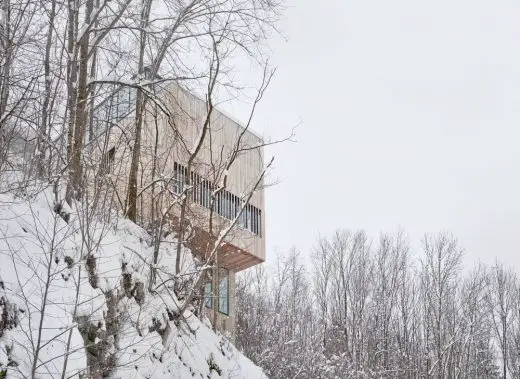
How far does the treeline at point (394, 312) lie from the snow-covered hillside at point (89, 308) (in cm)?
1566

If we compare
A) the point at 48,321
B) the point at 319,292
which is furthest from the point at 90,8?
the point at 319,292

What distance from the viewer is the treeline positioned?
92.7 feet

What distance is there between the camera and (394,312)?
32.6 m

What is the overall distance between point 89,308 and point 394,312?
2719 centimetres

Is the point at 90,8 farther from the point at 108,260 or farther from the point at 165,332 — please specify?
the point at 165,332

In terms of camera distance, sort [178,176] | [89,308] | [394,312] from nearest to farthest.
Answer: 1. [89,308]
2. [178,176]
3. [394,312]

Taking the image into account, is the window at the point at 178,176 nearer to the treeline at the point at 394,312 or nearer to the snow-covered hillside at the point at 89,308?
the snow-covered hillside at the point at 89,308

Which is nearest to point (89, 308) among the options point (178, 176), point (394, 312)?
point (178, 176)

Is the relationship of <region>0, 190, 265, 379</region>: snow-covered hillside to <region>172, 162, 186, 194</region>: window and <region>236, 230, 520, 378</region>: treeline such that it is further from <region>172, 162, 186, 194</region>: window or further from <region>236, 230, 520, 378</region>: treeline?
<region>236, 230, 520, 378</region>: treeline

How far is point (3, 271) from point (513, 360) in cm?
3170

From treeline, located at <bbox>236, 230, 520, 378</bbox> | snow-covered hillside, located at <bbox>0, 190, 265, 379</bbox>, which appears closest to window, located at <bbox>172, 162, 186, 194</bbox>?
snow-covered hillside, located at <bbox>0, 190, 265, 379</bbox>

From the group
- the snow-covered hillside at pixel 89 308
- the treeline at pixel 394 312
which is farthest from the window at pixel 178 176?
the treeline at pixel 394 312

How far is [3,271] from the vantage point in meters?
6.46

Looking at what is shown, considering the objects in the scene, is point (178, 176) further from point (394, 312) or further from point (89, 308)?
point (394, 312)
